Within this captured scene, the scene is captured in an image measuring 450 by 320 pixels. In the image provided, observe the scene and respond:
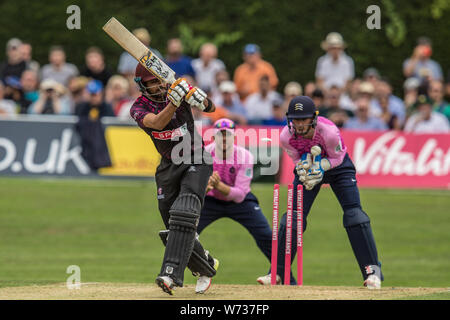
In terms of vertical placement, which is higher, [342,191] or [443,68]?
[443,68]

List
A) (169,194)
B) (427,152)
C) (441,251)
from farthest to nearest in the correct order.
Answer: (427,152) → (441,251) → (169,194)

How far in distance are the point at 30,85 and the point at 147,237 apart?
573 cm

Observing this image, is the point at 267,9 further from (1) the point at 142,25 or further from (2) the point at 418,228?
(2) the point at 418,228

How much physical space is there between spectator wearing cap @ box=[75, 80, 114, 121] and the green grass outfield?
1.46 metres

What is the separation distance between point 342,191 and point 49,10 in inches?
638

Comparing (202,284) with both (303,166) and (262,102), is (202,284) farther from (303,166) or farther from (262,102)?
(262,102)

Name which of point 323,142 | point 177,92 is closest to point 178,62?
point 323,142

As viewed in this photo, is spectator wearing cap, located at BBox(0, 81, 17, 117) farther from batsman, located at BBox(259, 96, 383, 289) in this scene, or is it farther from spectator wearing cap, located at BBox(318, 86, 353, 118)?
batsman, located at BBox(259, 96, 383, 289)

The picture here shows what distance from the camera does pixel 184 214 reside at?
9.41 m

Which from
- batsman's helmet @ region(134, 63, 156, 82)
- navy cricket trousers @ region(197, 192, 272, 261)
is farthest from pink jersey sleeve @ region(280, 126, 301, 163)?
batsman's helmet @ region(134, 63, 156, 82)

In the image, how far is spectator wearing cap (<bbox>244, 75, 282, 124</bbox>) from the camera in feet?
68.2

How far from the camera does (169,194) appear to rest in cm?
985

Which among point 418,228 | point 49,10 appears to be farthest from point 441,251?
point 49,10

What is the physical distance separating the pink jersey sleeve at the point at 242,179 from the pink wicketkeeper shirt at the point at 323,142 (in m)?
1.28
